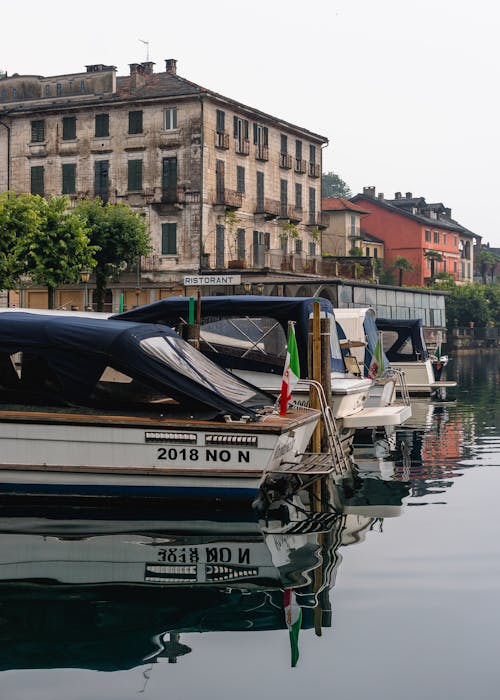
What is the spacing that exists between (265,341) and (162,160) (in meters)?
43.3

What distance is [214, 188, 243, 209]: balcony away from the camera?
63938 mm

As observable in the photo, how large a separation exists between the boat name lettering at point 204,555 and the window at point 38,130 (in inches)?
2241

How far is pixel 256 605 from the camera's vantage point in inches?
451

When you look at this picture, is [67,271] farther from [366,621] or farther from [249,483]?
[366,621]

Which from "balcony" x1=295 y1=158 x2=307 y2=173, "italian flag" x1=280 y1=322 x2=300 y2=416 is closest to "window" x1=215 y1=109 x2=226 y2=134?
"balcony" x1=295 y1=158 x2=307 y2=173

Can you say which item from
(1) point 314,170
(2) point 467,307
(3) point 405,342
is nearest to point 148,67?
(1) point 314,170

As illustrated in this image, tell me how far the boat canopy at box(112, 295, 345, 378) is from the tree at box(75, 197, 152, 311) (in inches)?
1388

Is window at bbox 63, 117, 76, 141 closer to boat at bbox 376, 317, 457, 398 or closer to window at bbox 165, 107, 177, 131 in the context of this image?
window at bbox 165, 107, 177, 131

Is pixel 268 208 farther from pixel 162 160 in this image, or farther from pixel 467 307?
pixel 467 307

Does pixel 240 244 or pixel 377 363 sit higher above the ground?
pixel 240 244

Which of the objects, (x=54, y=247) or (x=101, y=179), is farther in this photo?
(x=101, y=179)

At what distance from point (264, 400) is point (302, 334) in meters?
4.18

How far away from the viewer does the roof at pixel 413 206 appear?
376ft

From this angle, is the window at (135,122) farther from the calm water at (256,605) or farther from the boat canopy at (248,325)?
the calm water at (256,605)
